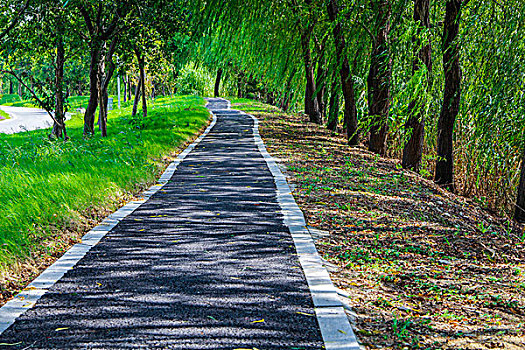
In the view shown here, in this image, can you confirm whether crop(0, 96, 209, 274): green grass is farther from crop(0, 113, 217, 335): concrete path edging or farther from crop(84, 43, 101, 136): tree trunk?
crop(84, 43, 101, 136): tree trunk

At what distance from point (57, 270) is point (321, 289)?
214 centimetres

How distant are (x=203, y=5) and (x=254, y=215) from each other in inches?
98.6

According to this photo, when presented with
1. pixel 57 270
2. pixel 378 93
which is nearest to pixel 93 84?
pixel 378 93

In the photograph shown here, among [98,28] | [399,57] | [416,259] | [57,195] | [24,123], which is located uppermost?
[98,28]

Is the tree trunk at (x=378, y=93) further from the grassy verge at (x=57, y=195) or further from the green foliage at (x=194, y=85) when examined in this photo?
the green foliage at (x=194, y=85)

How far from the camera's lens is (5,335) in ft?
10.6

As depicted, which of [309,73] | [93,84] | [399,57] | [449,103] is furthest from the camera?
[309,73]

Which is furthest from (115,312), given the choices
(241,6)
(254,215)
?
(241,6)

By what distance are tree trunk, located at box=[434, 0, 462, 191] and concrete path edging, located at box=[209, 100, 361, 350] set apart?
4.67 meters

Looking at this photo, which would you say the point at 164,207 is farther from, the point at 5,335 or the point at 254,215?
the point at 5,335

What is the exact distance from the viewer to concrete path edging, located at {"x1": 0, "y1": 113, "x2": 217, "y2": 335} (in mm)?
3562

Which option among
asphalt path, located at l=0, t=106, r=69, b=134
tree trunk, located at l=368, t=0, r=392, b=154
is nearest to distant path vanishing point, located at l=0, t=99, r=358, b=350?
tree trunk, located at l=368, t=0, r=392, b=154

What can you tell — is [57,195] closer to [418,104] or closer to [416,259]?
[416,259]

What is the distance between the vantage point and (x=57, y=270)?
441cm
